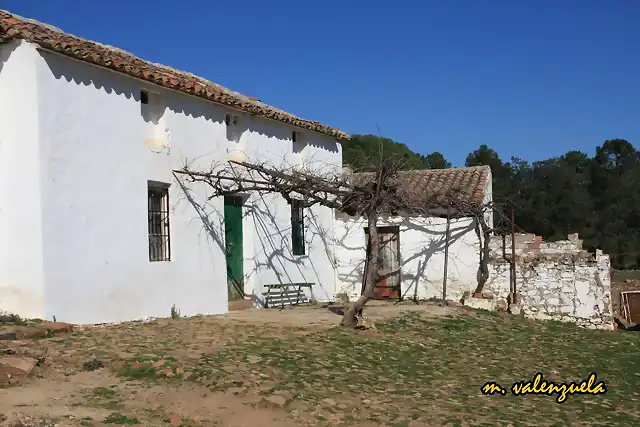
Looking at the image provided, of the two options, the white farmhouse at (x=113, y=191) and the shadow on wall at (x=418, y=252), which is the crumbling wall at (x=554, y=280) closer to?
the shadow on wall at (x=418, y=252)

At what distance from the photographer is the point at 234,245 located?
14.3 meters

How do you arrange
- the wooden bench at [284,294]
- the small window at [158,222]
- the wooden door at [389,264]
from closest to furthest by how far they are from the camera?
1. the small window at [158,222]
2. the wooden bench at [284,294]
3. the wooden door at [389,264]

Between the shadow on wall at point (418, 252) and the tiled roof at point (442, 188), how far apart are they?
0.57 metres

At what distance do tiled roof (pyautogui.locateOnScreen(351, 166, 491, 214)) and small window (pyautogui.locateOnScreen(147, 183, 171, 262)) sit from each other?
394cm

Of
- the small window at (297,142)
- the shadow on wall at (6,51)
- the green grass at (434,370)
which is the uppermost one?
the shadow on wall at (6,51)

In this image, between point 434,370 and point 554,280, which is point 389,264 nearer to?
point 554,280

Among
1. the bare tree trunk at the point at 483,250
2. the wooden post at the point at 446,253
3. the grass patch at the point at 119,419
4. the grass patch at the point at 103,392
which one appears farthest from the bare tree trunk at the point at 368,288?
the grass patch at the point at 119,419

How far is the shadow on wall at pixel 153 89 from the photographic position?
1019 cm

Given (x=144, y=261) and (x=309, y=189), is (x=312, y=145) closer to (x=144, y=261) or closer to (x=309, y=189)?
(x=309, y=189)

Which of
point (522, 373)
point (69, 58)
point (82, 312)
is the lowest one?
point (522, 373)

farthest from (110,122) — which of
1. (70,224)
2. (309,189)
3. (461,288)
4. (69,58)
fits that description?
(461,288)

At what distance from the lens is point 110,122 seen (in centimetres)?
1100

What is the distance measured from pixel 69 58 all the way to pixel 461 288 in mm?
10589

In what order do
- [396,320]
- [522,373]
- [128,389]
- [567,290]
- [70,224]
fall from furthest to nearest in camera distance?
[567,290] < [396,320] < [70,224] < [522,373] < [128,389]
